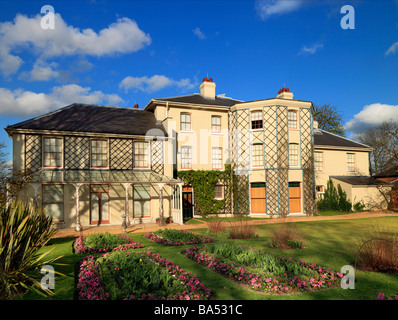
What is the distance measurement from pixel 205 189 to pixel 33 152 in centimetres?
1170

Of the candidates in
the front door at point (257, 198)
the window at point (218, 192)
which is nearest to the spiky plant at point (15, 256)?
the window at point (218, 192)

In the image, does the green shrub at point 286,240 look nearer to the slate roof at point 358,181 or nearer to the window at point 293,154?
the window at point 293,154

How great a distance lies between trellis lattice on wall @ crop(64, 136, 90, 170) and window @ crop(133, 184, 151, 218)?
360 centimetres

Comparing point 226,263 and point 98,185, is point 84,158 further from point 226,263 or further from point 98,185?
point 226,263

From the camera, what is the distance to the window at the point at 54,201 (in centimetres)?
1753

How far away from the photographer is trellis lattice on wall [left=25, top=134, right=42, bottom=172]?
17312 millimetres

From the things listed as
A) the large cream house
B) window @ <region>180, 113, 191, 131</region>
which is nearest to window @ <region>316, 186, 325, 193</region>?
the large cream house

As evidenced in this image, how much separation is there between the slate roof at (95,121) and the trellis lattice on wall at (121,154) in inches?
26.5

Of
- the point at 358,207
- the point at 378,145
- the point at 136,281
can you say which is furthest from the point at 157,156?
the point at 378,145

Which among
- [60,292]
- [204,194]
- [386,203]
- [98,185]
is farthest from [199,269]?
[386,203]

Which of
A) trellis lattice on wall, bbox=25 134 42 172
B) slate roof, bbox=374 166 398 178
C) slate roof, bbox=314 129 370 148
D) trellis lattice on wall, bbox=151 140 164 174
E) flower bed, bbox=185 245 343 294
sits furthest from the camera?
slate roof, bbox=374 166 398 178

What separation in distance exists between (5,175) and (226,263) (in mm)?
14931

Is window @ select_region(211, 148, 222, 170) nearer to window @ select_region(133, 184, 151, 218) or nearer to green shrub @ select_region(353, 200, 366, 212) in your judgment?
window @ select_region(133, 184, 151, 218)

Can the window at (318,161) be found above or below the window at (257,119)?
below
